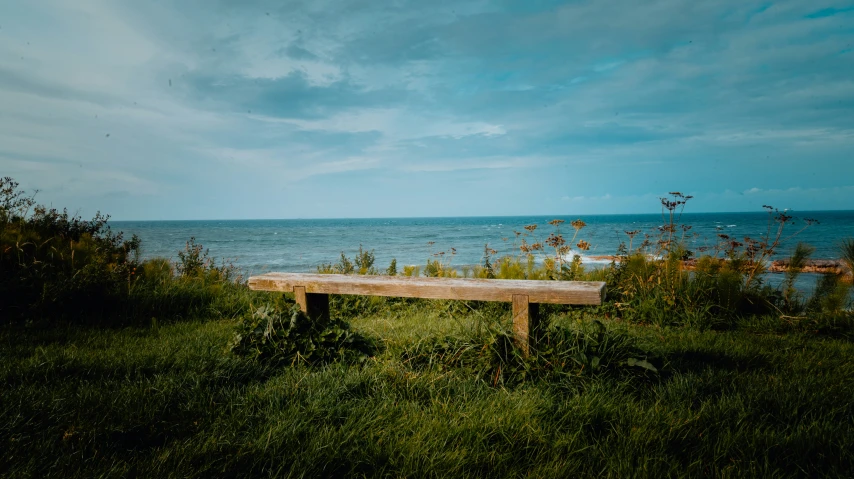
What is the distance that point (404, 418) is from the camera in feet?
8.36

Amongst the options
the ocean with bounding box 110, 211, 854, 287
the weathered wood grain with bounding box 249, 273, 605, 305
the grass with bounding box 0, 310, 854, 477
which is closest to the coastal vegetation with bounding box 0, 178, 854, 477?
the grass with bounding box 0, 310, 854, 477

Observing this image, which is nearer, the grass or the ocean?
the grass

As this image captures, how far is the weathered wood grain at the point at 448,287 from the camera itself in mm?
3328

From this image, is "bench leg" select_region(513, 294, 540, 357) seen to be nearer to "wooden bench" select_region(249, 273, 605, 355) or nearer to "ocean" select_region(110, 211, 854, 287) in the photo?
"wooden bench" select_region(249, 273, 605, 355)

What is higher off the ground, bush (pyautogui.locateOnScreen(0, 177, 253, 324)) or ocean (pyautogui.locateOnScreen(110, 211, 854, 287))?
bush (pyautogui.locateOnScreen(0, 177, 253, 324))

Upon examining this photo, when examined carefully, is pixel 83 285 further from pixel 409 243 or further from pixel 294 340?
pixel 409 243

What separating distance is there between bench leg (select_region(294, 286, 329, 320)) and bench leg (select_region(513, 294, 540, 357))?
1.78m

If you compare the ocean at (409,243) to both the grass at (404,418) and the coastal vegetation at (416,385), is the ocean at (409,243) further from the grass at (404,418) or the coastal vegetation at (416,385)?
the grass at (404,418)

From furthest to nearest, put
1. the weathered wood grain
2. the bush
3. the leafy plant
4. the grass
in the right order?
the bush → the leafy plant → the weathered wood grain → the grass

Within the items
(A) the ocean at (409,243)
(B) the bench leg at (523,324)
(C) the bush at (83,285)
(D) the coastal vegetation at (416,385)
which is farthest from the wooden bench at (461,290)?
(A) the ocean at (409,243)

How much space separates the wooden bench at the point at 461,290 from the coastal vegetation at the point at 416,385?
0.18 metres

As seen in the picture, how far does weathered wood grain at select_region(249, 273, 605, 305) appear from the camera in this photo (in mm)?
3328

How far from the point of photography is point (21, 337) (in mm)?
4066

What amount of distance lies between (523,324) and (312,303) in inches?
75.5
